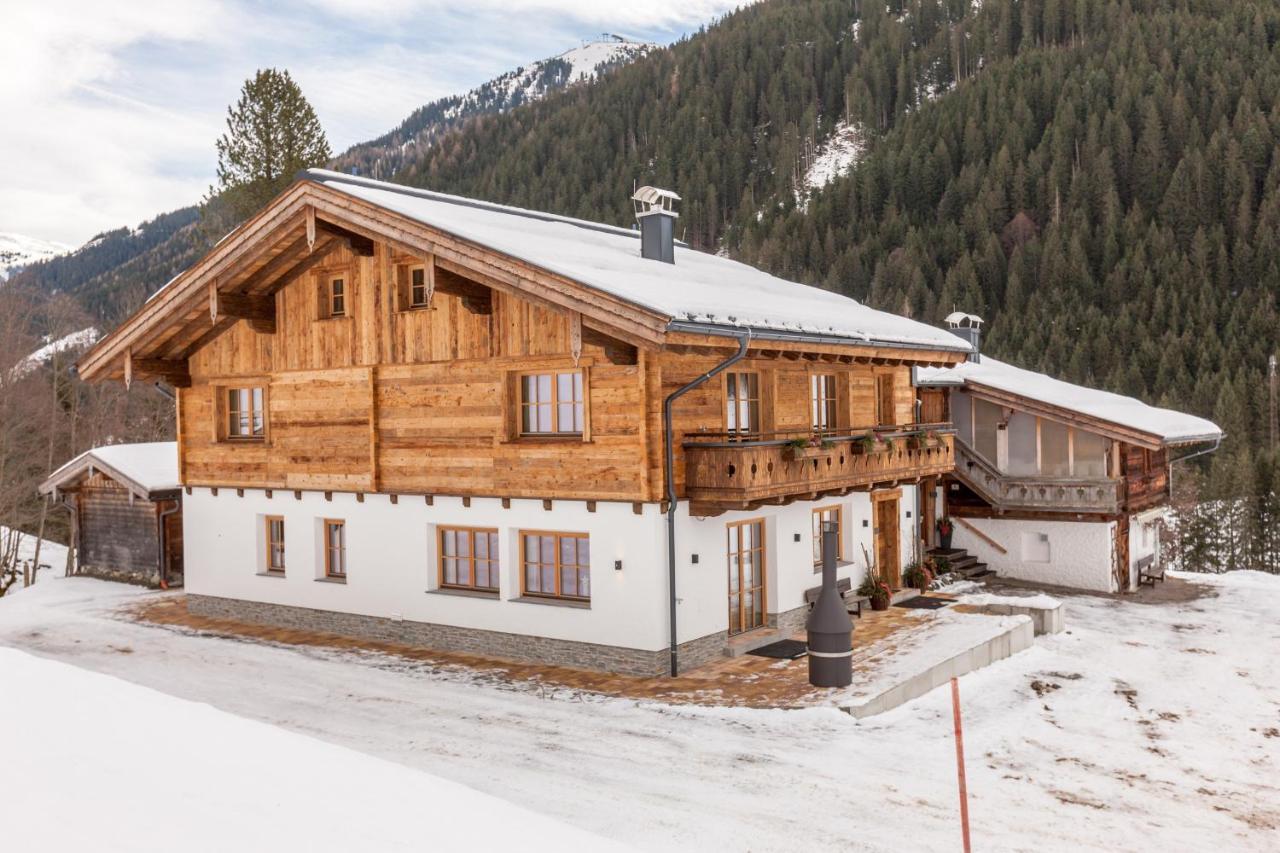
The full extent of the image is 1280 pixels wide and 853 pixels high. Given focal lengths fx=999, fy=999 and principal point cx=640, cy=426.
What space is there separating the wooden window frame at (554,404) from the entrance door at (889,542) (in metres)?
8.70

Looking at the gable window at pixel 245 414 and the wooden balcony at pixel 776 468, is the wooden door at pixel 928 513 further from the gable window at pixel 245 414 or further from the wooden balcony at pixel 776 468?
the gable window at pixel 245 414

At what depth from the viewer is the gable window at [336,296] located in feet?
64.0

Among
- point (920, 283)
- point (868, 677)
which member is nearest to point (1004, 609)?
point (868, 677)

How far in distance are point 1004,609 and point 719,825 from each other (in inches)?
481

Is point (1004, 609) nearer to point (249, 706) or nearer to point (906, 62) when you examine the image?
point (249, 706)

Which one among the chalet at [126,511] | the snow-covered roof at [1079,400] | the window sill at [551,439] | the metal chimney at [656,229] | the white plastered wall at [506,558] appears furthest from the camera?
the chalet at [126,511]

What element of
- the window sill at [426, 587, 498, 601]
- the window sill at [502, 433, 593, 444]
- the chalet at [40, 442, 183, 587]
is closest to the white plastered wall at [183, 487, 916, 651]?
the window sill at [426, 587, 498, 601]

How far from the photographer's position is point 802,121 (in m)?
154

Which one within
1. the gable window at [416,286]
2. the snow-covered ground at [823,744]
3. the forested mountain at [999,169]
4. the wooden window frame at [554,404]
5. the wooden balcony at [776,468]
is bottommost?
the snow-covered ground at [823,744]

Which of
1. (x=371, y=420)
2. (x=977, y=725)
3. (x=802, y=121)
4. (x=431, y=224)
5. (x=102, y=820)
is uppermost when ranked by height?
(x=802, y=121)

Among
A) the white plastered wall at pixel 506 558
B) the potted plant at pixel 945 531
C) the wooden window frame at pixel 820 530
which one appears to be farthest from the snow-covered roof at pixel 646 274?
the potted plant at pixel 945 531

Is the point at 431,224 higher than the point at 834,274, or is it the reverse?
the point at 834,274

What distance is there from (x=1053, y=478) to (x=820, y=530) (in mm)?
8985

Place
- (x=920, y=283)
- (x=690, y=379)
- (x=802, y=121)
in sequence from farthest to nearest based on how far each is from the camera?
(x=802, y=121) < (x=920, y=283) < (x=690, y=379)
